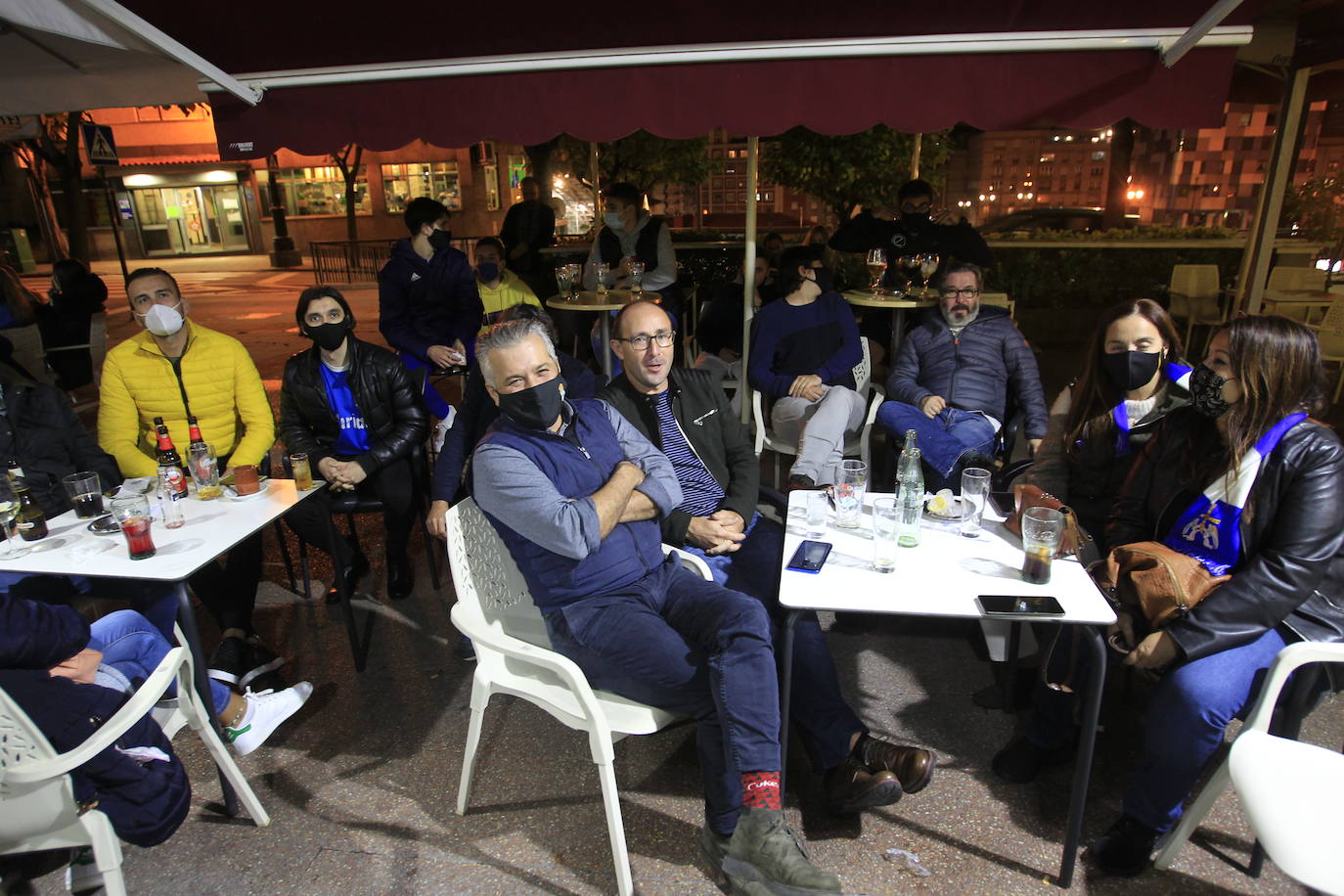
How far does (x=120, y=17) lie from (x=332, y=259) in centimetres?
1803

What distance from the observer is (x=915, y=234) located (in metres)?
5.32

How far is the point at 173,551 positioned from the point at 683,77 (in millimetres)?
2771

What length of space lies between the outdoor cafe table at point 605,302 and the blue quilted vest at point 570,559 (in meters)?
2.58

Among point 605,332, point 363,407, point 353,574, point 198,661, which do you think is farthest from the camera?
point 605,332

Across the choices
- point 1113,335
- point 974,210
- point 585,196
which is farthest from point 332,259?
point 1113,335

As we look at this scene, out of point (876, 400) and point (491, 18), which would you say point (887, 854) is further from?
point (491, 18)

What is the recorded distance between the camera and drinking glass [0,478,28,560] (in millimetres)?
2482

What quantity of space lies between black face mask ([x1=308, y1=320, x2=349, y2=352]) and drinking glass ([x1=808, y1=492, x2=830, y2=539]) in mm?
2221

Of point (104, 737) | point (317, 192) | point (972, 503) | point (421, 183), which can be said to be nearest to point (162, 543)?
point (104, 737)

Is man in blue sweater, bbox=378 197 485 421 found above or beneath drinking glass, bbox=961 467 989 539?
above

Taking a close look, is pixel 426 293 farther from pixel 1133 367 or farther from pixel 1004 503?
pixel 1133 367

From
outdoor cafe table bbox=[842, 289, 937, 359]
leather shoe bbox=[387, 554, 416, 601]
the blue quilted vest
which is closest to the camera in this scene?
the blue quilted vest

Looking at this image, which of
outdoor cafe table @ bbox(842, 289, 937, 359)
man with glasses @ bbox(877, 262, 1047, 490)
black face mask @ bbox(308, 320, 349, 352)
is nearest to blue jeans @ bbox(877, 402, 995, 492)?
man with glasses @ bbox(877, 262, 1047, 490)

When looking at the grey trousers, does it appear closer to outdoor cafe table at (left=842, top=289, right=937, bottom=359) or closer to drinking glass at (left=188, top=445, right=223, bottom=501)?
outdoor cafe table at (left=842, top=289, right=937, bottom=359)
